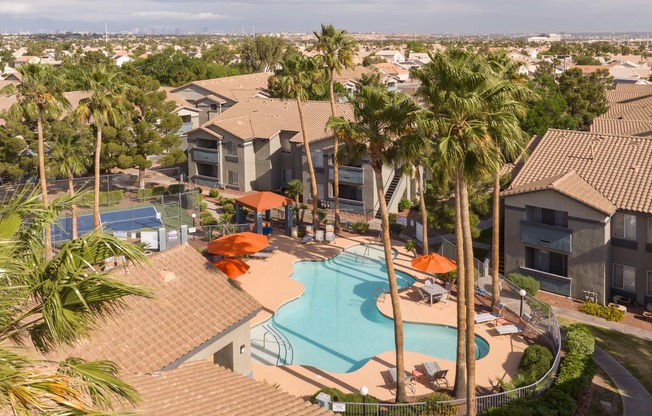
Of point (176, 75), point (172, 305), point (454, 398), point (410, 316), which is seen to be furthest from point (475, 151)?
point (176, 75)

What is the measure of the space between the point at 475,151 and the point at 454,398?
9635mm

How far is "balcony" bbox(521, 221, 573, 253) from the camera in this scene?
33.5 m

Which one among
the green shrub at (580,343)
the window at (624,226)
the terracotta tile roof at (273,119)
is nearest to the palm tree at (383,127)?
the green shrub at (580,343)

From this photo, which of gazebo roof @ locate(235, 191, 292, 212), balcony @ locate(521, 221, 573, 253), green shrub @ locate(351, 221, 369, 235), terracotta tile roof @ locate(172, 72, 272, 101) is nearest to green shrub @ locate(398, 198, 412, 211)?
green shrub @ locate(351, 221, 369, 235)

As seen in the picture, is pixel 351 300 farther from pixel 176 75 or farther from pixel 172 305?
pixel 176 75

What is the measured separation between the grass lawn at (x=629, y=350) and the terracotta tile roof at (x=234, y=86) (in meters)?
56.0

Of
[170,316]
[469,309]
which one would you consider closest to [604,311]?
[469,309]

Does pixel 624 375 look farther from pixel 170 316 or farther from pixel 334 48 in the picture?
pixel 334 48

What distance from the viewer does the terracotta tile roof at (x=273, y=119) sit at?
55647 mm

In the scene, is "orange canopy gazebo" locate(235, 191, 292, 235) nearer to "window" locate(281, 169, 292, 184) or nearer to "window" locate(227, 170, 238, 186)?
"window" locate(281, 169, 292, 184)

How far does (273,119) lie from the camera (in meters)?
59.9

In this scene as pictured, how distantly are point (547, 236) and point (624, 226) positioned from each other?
3.80 m

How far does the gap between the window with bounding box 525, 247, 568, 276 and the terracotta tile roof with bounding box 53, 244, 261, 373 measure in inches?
751

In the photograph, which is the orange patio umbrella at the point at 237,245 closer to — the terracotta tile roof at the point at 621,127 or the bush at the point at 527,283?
the bush at the point at 527,283
